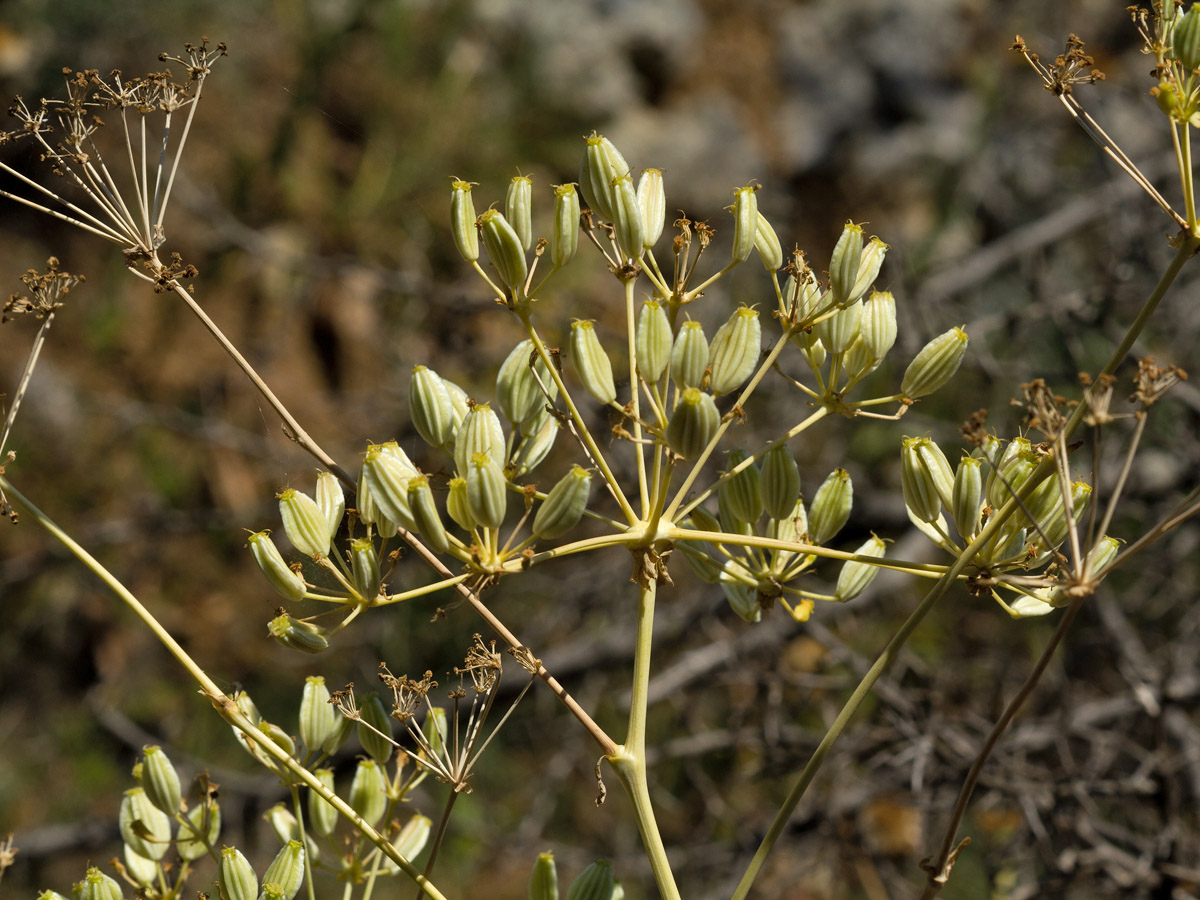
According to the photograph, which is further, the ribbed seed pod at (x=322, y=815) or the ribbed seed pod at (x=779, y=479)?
the ribbed seed pod at (x=322, y=815)

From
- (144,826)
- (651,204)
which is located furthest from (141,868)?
(651,204)

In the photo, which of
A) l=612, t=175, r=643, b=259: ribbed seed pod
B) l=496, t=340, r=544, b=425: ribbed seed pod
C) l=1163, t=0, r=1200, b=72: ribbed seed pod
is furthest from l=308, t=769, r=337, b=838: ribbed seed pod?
l=1163, t=0, r=1200, b=72: ribbed seed pod

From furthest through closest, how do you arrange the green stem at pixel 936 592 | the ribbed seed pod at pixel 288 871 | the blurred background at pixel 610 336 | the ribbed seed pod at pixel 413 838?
the blurred background at pixel 610 336
the ribbed seed pod at pixel 413 838
the ribbed seed pod at pixel 288 871
the green stem at pixel 936 592

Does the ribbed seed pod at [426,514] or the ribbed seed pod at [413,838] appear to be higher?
the ribbed seed pod at [426,514]

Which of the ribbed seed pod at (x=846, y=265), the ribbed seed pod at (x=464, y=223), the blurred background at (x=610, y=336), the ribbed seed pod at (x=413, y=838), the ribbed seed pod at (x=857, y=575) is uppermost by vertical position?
the ribbed seed pod at (x=464, y=223)

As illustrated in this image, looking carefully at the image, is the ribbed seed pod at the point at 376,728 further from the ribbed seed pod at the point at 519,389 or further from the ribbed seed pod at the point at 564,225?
the ribbed seed pod at the point at 564,225

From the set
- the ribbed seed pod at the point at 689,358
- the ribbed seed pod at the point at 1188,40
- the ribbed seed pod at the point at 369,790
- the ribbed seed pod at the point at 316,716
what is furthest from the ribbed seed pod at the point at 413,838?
Answer: the ribbed seed pod at the point at 1188,40

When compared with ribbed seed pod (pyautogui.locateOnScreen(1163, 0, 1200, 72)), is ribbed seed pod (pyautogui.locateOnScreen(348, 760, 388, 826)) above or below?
below

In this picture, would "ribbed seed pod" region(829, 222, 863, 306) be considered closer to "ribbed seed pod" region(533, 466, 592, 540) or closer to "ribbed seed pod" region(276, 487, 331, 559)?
"ribbed seed pod" region(533, 466, 592, 540)
